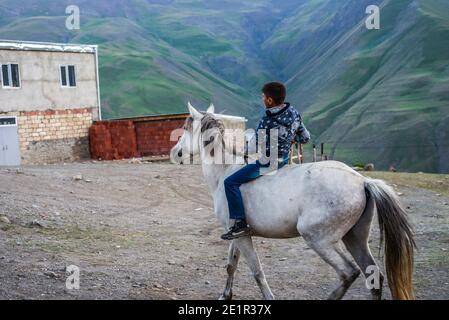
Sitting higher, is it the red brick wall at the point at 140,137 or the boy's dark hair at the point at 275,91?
the boy's dark hair at the point at 275,91

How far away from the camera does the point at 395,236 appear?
5219mm

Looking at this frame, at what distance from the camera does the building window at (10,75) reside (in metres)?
27.9

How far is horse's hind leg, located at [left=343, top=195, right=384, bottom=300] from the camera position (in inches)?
209

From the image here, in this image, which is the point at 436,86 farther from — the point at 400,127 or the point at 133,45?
the point at 133,45

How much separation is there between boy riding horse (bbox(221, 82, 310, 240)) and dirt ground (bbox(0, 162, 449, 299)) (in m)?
1.13

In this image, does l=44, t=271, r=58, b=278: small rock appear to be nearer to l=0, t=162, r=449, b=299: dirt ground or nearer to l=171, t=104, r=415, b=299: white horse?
l=0, t=162, r=449, b=299: dirt ground

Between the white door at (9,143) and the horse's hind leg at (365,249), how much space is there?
24.8m

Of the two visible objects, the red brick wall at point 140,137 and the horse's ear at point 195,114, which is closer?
the horse's ear at point 195,114

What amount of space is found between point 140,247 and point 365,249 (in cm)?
405

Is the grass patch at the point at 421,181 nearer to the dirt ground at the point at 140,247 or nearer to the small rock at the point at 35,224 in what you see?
the dirt ground at the point at 140,247

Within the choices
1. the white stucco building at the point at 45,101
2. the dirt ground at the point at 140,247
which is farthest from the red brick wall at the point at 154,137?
the dirt ground at the point at 140,247

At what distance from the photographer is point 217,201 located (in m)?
5.86

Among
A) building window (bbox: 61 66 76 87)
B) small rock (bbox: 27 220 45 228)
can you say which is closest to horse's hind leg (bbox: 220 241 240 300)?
small rock (bbox: 27 220 45 228)

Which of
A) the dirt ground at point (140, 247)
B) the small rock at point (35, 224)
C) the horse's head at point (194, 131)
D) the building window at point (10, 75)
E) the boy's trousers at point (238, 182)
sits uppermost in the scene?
the building window at point (10, 75)
